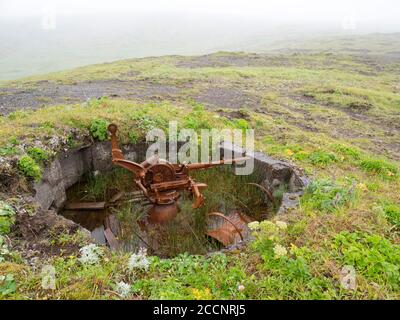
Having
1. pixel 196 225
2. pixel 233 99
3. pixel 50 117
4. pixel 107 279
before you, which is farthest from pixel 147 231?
pixel 233 99

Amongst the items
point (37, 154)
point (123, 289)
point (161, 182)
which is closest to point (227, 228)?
point (161, 182)

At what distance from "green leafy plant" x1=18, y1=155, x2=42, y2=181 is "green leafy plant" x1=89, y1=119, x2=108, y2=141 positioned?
1.85 metres

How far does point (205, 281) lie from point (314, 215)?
1989 mm

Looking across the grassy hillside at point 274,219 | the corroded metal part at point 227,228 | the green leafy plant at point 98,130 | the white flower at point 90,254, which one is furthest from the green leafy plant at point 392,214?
the green leafy plant at point 98,130

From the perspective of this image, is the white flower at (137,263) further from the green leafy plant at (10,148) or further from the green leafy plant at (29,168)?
the green leafy plant at (10,148)

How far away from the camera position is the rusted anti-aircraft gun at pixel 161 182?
577 cm

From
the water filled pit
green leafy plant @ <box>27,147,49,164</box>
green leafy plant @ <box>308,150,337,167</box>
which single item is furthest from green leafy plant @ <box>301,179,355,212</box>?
green leafy plant @ <box>27,147,49,164</box>

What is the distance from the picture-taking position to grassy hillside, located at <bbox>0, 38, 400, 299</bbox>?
3.62 meters

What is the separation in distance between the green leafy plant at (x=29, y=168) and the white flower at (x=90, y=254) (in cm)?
227

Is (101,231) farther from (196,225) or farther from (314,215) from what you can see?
(314,215)

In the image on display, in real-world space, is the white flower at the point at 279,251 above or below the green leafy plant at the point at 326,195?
above

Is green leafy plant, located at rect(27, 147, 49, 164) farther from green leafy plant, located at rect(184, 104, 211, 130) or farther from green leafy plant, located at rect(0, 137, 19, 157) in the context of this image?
green leafy plant, located at rect(184, 104, 211, 130)

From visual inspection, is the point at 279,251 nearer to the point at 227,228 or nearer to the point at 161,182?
the point at 227,228

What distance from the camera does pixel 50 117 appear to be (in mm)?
7762
